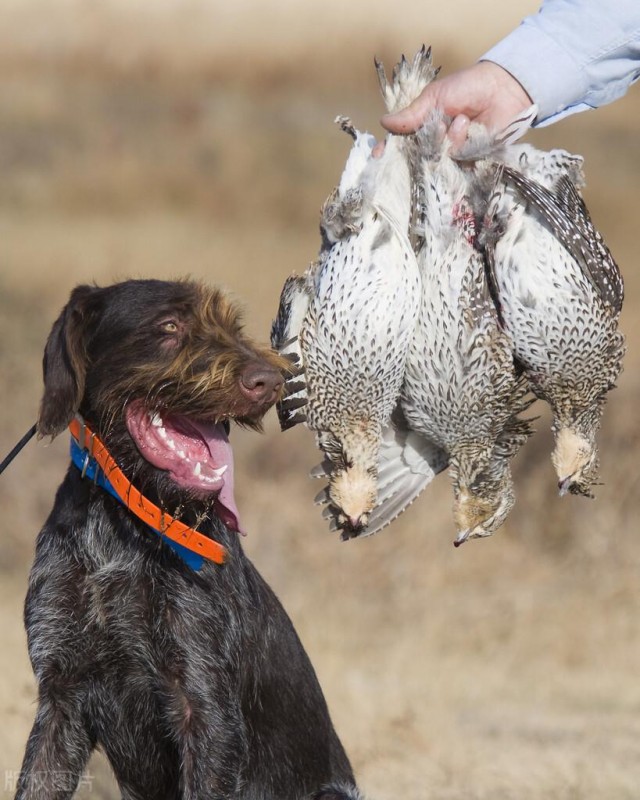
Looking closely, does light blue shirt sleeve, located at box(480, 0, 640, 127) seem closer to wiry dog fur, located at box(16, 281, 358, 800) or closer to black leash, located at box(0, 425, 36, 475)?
wiry dog fur, located at box(16, 281, 358, 800)

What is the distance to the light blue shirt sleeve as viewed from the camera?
4.81 m

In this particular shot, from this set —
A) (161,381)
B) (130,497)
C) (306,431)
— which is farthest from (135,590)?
(306,431)

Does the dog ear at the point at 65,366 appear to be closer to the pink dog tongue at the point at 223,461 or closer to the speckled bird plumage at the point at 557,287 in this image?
the pink dog tongue at the point at 223,461

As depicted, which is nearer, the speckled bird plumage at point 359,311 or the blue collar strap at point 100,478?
the speckled bird plumage at point 359,311

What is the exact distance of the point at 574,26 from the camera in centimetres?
491

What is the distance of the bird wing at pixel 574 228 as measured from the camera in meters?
4.58

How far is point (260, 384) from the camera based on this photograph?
4.49m

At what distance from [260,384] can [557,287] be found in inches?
35.8

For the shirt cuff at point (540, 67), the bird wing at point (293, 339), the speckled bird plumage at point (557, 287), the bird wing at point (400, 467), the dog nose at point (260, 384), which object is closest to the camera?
the dog nose at point (260, 384)

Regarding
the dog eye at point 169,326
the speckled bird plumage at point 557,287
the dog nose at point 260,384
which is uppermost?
the speckled bird plumage at point 557,287

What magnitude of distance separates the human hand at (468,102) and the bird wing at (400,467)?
1016 millimetres

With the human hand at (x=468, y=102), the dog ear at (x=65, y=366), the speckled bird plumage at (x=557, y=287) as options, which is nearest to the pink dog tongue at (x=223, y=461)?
the dog ear at (x=65, y=366)

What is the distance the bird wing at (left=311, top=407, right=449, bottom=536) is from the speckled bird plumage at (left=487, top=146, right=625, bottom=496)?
0.57 metres

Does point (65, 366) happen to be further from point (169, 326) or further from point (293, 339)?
point (293, 339)
